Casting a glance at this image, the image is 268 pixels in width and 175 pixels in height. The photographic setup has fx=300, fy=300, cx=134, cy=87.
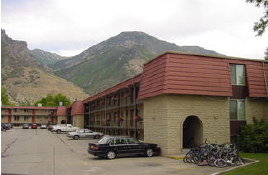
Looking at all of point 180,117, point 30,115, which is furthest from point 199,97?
point 30,115

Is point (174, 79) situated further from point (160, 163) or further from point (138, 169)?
point (138, 169)

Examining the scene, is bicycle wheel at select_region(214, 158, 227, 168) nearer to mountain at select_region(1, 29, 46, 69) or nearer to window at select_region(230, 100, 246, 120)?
window at select_region(230, 100, 246, 120)

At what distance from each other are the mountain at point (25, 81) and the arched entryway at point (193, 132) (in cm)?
12281

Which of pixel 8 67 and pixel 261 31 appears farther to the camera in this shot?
pixel 8 67

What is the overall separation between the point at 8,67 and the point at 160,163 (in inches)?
6088

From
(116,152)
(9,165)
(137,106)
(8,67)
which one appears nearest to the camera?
(9,165)

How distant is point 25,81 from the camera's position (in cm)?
14675

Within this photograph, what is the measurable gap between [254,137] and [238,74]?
211 inches

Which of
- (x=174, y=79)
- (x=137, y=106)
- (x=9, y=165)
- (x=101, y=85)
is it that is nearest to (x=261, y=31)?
(x=174, y=79)

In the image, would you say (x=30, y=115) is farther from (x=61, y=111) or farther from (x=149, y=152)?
(x=149, y=152)

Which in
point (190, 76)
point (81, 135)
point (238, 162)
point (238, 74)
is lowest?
point (81, 135)

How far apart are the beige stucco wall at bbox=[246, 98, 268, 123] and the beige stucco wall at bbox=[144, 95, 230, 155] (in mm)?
2373

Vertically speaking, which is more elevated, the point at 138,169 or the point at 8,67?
the point at 8,67

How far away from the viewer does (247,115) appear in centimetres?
2316
